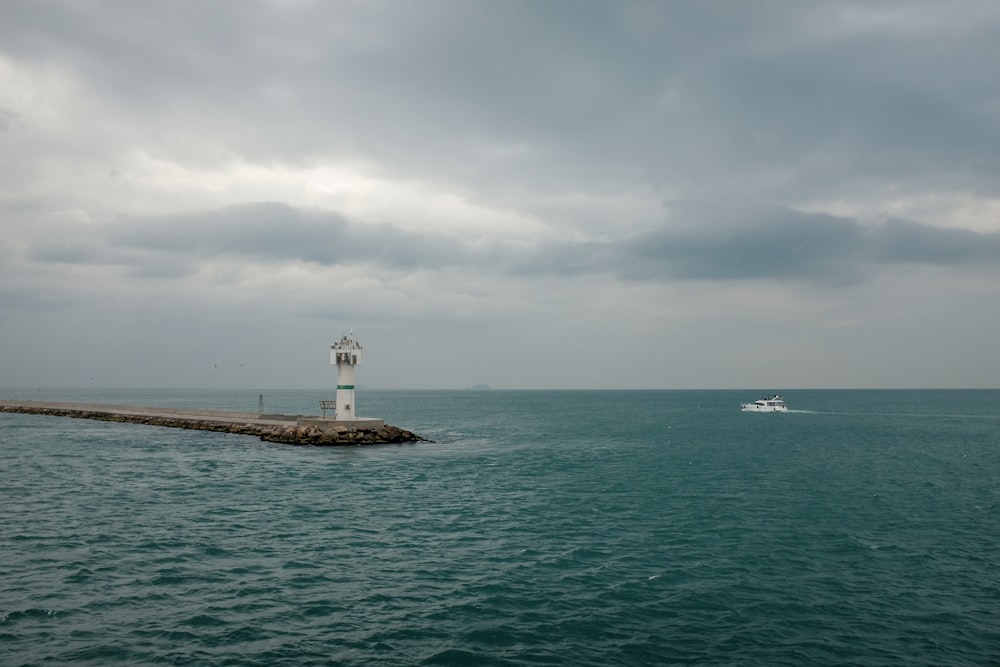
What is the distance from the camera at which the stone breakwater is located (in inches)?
2494

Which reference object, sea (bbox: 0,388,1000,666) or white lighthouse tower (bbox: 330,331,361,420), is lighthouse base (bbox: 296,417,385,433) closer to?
white lighthouse tower (bbox: 330,331,361,420)

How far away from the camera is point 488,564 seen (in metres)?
23.8

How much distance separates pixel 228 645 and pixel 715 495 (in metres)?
30.6

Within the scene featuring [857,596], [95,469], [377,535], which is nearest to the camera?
[857,596]

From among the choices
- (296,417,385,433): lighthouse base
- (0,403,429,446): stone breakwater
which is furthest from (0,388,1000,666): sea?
(296,417,385,433): lighthouse base

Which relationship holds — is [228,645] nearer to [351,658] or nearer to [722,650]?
[351,658]

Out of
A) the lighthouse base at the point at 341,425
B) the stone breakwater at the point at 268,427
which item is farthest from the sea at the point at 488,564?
the lighthouse base at the point at 341,425

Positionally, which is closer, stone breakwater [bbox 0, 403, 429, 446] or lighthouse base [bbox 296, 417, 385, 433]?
stone breakwater [bbox 0, 403, 429, 446]

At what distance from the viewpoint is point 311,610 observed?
18719 mm

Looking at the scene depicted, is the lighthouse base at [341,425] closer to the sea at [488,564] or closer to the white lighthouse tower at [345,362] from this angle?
the white lighthouse tower at [345,362]

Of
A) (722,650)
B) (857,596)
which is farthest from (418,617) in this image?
(857,596)

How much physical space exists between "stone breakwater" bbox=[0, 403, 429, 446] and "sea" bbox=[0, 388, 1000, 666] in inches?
498

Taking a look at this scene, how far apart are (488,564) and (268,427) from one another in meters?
54.3

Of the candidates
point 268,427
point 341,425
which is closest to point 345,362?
point 341,425
